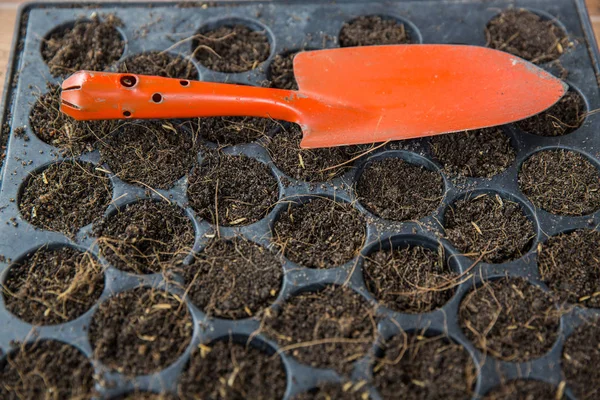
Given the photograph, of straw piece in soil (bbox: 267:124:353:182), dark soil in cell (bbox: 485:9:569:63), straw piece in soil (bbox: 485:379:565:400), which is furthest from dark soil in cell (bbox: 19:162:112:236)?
dark soil in cell (bbox: 485:9:569:63)

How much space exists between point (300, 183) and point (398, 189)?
17 centimetres

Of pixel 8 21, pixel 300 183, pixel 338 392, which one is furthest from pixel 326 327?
pixel 8 21

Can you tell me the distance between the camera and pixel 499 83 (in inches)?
42.5

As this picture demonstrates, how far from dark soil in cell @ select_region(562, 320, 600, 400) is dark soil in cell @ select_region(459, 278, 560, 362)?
0.03 meters

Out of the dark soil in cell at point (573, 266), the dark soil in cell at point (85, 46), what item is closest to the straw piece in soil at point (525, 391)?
the dark soil in cell at point (573, 266)

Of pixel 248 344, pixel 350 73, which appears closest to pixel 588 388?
pixel 248 344

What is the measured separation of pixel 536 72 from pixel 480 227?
311 millimetres

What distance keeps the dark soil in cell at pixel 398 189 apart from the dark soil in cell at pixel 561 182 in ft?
0.51

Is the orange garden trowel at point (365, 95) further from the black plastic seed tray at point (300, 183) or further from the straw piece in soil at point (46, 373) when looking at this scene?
the straw piece in soil at point (46, 373)

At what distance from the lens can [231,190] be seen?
3.41ft

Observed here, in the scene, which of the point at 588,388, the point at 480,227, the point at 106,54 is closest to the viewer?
the point at 588,388

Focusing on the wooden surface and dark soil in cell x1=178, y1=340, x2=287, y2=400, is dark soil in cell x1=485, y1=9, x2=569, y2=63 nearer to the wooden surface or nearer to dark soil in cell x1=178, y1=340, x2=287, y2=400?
the wooden surface

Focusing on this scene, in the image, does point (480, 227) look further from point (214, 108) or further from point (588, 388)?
point (214, 108)

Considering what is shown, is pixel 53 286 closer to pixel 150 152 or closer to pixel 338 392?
pixel 150 152
